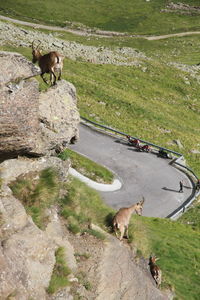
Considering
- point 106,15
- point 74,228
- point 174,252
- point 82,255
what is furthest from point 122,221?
point 106,15

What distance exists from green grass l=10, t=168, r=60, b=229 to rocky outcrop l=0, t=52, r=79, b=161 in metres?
1.02

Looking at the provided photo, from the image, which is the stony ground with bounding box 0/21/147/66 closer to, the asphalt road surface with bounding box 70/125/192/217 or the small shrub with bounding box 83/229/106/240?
the asphalt road surface with bounding box 70/125/192/217

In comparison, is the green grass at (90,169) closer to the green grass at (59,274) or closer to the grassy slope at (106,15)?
the green grass at (59,274)

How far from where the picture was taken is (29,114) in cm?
1473

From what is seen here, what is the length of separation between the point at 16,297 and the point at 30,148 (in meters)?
6.12

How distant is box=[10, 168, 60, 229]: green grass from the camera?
14.7m

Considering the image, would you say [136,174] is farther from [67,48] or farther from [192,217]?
[67,48]

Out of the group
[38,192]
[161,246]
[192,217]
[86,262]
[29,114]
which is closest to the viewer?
[86,262]

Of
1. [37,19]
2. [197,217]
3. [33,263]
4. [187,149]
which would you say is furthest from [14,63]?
[37,19]

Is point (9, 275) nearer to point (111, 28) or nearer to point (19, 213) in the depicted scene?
point (19, 213)

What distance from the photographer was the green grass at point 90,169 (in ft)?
105

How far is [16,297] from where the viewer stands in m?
10.7

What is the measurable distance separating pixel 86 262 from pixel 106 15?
12911 centimetres

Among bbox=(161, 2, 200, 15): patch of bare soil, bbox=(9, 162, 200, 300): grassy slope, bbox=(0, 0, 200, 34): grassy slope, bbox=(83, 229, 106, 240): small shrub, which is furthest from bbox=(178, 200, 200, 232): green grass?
bbox=(161, 2, 200, 15): patch of bare soil
